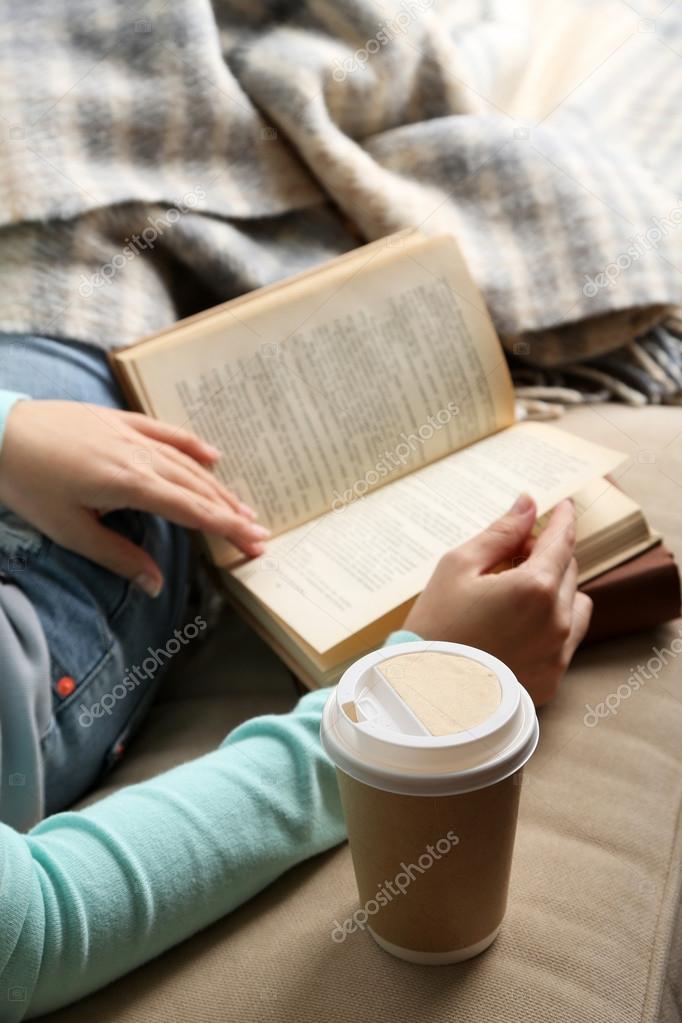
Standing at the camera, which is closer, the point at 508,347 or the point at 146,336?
the point at 146,336

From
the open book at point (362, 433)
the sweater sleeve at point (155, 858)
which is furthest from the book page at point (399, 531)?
the sweater sleeve at point (155, 858)

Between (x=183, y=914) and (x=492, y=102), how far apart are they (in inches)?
33.5

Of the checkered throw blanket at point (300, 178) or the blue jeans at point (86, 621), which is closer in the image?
the blue jeans at point (86, 621)

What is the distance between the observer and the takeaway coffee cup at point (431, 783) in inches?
14.6

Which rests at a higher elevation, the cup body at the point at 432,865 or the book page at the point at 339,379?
the book page at the point at 339,379

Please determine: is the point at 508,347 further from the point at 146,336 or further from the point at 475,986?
the point at 475,986

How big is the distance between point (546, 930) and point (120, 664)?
0.33 meters

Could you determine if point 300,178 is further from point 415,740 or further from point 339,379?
point 415,740

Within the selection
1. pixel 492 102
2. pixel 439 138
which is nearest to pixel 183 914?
pixel 439 138

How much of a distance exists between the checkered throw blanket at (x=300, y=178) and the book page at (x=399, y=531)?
0.63ft

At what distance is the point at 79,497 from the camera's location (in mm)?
639

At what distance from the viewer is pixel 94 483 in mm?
637

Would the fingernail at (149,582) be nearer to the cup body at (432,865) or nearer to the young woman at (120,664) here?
the young woman at (120,664)

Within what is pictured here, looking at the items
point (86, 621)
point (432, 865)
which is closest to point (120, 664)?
point (86, 621)
